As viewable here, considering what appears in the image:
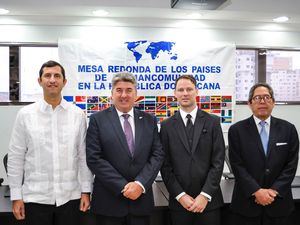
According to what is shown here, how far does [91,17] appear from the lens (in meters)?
4.18

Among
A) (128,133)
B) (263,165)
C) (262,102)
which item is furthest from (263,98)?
(128,133)

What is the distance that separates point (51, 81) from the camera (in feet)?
6.61

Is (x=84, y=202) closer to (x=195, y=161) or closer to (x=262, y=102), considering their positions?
(x=195, y=161)

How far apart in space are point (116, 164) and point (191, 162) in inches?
19.5

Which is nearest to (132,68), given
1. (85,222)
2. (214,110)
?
(214,110)

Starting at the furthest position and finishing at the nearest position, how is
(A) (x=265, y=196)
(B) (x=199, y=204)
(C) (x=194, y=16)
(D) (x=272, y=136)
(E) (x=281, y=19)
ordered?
(E) (x=281, y=19), (C) (x=194, y=16), (D) (x=272, y=136), (A) (x=265, y=196), (B) (x=199, y=204)

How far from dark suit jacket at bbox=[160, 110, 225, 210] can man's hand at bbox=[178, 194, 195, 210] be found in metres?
0.04

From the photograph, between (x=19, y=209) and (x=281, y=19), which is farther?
(x=281, y=19)

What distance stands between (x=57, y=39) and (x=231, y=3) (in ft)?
7.54

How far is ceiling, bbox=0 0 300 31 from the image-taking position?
3.66m

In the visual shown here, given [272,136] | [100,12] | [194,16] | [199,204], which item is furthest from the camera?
[194,16]

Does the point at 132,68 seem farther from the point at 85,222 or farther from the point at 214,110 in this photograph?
the point at 85,222

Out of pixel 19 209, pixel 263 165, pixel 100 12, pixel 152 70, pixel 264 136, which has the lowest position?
pixel 19 209

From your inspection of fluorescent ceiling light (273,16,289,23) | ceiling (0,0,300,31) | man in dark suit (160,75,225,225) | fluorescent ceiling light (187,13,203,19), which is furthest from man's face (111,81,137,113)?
fluorescent ceiling light (273,16,289,23)
